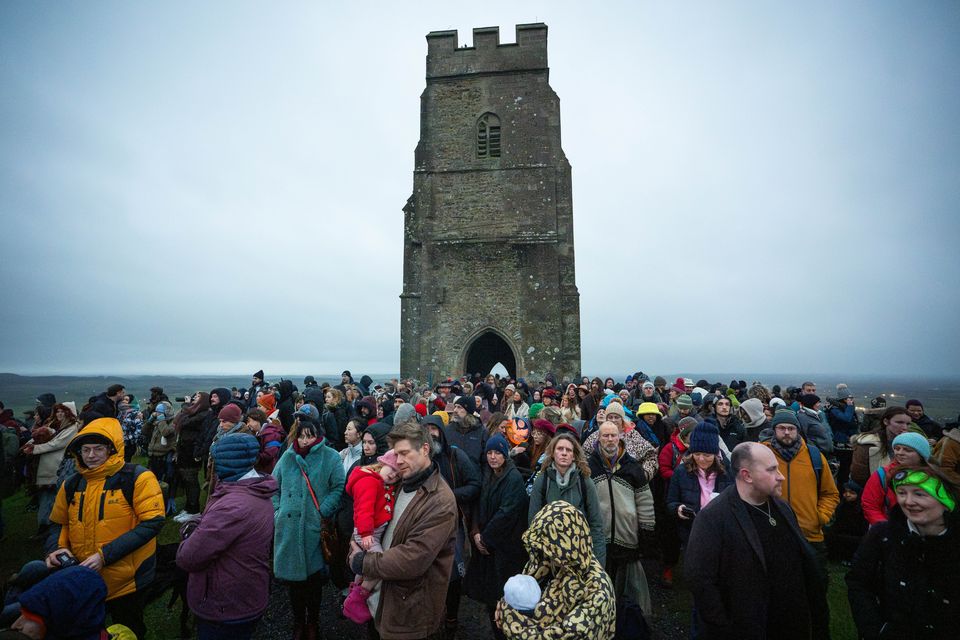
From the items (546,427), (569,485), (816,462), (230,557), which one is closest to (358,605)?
(230,557)

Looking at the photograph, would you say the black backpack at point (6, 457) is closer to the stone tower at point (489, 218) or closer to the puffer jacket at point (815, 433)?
the puffer jacket at point (815, 433)

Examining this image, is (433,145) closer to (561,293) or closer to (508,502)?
(561,293)

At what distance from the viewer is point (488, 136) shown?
17391 mm

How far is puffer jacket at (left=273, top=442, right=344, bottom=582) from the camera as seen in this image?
3.46 metres

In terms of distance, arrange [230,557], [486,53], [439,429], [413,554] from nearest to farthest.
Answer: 1. [413,554]
2. [230,557]
3. [439,429]
4. [486,53]

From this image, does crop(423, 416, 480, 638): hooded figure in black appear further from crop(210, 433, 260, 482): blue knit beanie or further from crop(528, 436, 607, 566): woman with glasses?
crop(210, 433, 260, 482): blue knit beanie

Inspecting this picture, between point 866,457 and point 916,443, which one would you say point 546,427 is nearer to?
point 916,443

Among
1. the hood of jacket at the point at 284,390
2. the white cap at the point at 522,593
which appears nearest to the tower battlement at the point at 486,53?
the hood of jacket at the point at 284,390

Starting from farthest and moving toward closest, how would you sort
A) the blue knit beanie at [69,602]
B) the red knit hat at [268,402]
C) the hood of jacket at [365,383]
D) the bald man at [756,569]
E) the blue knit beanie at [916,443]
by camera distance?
the hood of jacket at [365,383]
the red knit hat at [268,402]
the blue knit beanie at [916,443]
the bald man at [756,569]
the blue knit beanie at [69,602]

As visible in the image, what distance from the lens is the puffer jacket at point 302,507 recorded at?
346 cm

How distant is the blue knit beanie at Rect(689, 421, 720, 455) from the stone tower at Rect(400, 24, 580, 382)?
12053 mm

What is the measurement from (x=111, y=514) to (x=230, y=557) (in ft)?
3.32

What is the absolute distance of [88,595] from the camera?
6.94ft

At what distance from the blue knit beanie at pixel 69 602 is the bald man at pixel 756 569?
3.11 meters
